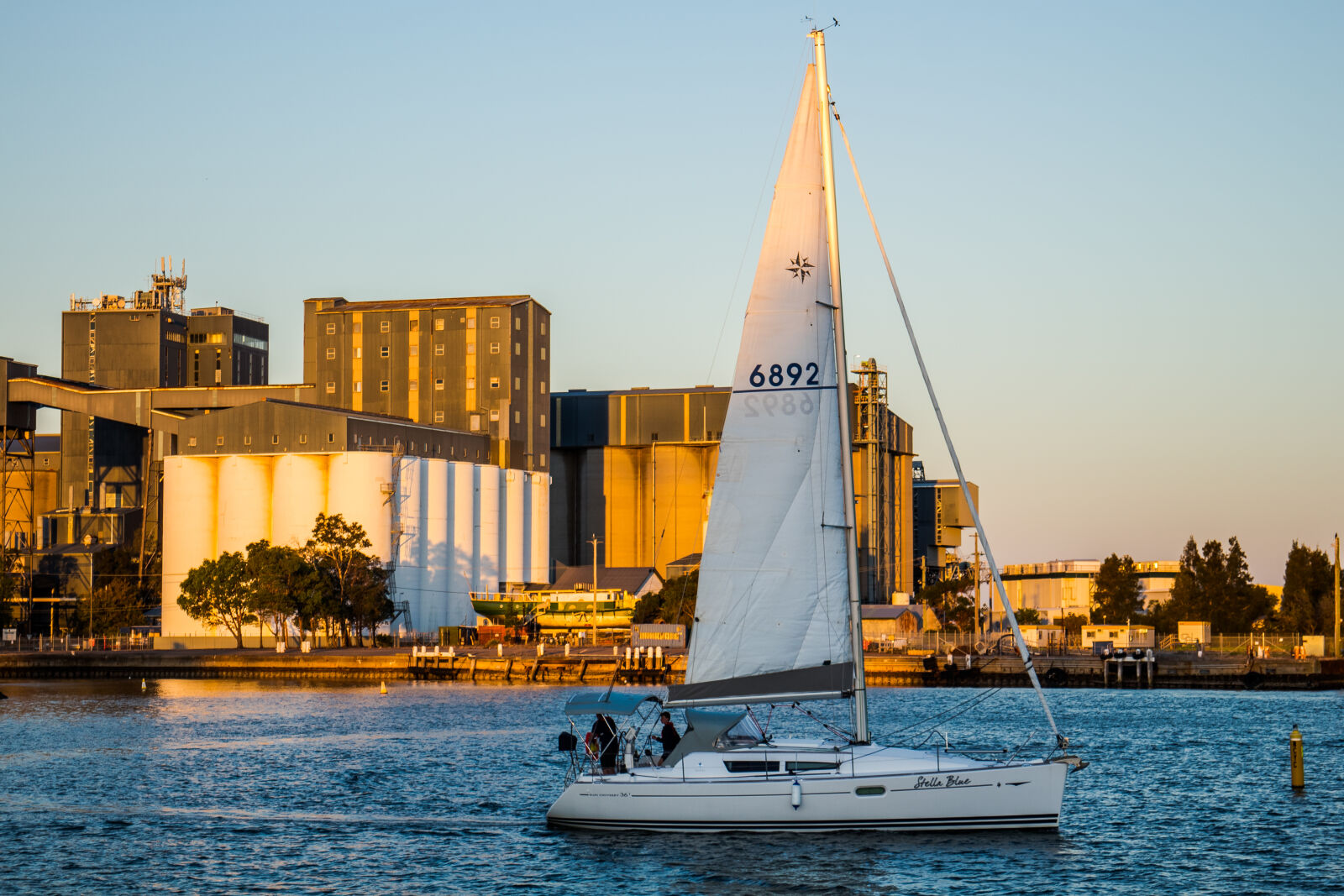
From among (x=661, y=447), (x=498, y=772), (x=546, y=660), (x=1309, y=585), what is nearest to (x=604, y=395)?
(x=661, y=447)

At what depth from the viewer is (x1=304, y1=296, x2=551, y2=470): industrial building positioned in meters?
159

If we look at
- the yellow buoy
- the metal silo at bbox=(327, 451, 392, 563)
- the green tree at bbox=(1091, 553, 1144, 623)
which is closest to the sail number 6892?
the yellow buoy

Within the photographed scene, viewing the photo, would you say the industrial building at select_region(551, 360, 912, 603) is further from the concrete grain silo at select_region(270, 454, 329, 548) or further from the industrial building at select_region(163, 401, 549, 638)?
the concrete grain silo at select_region(270, 454, 329, 548)

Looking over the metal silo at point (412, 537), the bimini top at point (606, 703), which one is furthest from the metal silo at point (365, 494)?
the bimini top at point (606, 703)

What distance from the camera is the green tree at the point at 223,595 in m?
131

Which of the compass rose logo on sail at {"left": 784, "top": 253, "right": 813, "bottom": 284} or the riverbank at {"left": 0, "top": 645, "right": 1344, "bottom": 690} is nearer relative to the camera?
the compass rose logo on sail at {"left": 784, "top": 253, "right": 813, "bottom": 284}

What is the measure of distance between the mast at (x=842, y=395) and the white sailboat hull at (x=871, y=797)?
1.43m

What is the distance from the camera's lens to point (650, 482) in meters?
177

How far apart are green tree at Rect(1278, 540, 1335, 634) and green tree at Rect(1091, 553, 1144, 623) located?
2374 centimetres

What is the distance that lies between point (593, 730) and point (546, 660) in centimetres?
7732

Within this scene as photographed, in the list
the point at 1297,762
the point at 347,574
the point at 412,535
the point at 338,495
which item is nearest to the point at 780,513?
the point at 1297,762

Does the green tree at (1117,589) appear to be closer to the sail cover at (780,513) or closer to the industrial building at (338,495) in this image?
the industrial building at (338,495)

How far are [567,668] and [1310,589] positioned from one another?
67.7 metres

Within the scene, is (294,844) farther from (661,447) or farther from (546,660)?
(661,447)
